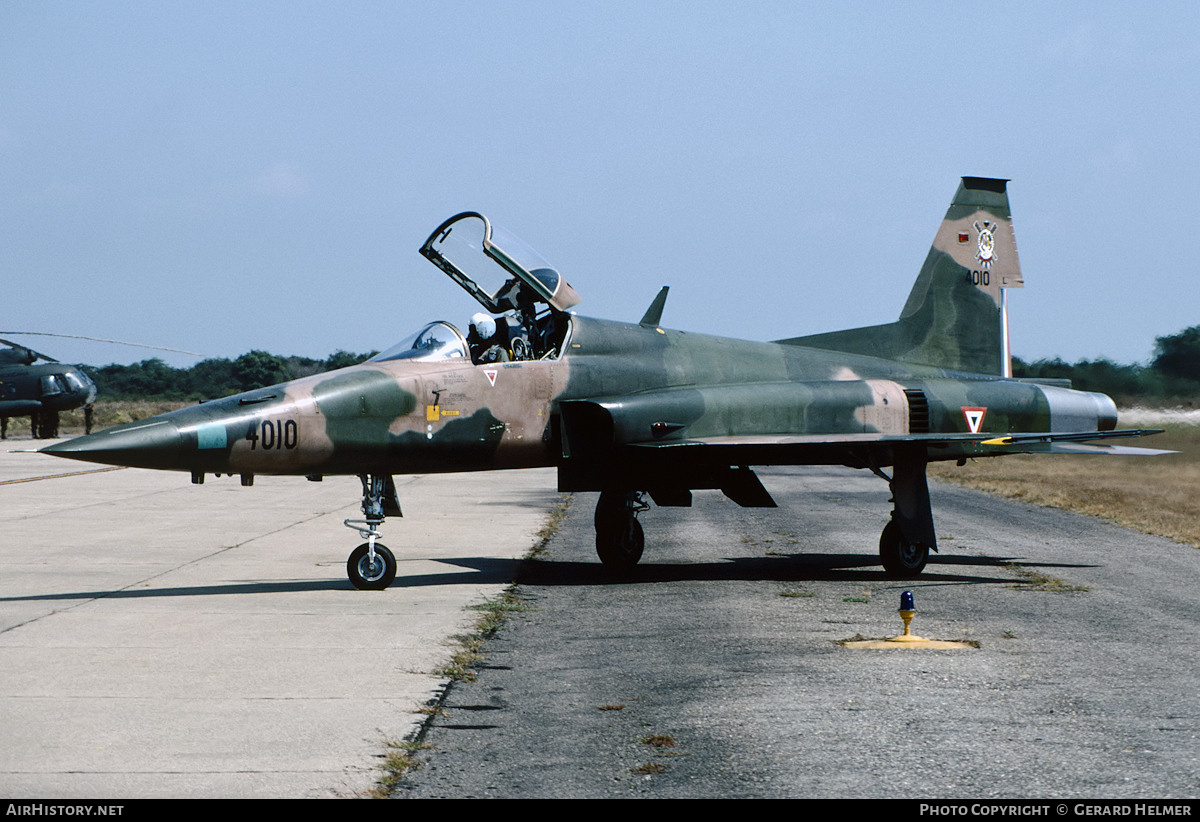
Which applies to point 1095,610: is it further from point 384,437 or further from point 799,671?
point 384,437

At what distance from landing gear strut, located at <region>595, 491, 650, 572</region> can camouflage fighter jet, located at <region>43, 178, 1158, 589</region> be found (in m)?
0.02

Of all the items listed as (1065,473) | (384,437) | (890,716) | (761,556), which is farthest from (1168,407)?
(890,716)

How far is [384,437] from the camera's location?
12383 millimetres

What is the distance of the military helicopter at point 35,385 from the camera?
160 feet

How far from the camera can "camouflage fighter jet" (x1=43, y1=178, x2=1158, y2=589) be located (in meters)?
11.9

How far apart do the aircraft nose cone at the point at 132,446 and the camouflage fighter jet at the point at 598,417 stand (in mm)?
17

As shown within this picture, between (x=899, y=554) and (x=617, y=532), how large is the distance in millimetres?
3156

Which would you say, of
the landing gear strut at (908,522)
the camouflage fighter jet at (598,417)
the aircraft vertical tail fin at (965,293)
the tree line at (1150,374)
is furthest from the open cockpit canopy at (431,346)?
the tree line at (1150,374)

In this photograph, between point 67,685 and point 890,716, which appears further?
point 67,685

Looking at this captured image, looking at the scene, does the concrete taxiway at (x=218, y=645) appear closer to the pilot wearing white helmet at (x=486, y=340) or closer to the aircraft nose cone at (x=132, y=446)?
the aircraft nose cone at (x=132, y=446)

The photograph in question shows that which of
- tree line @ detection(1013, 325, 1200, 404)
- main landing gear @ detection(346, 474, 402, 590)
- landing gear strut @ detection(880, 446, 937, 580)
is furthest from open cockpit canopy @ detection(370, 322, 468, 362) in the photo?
tree line @ detection(1013, 325, 1200, 404)

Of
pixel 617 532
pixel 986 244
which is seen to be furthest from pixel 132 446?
pixel 986 244

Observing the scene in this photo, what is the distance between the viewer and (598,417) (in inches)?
532

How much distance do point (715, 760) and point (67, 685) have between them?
4183 mm
